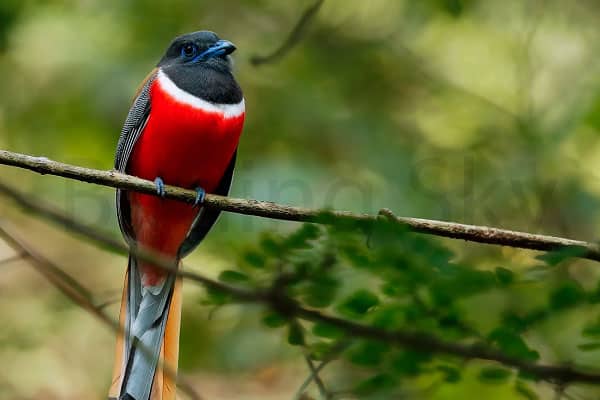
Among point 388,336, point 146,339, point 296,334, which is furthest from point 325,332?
point 146,339

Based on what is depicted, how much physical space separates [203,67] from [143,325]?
57.8 inches

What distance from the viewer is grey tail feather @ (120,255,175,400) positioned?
378 cm

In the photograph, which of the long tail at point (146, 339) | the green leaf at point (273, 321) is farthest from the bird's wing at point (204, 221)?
the green leaf at point (273, 321)

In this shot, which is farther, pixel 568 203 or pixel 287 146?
pixel 287 146

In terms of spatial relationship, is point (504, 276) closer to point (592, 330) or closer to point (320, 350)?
point (592, 330)

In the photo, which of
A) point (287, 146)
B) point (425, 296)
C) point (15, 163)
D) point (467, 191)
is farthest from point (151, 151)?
point (425, 296)

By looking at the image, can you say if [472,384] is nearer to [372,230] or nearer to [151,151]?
[151,151]

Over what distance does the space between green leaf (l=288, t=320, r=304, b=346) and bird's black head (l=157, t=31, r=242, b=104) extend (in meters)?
2.60

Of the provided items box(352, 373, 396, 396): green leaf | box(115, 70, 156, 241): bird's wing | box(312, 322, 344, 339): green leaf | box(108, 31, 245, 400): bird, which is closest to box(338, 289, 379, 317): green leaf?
box(312, 322, 344, 339): green leaf

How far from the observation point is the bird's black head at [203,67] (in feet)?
15.2

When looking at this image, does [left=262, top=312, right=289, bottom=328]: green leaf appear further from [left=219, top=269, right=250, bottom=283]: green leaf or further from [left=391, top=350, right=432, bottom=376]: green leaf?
[left=391, top=350, right=432, bottom=376]: green leaf

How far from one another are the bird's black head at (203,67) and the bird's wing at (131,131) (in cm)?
18

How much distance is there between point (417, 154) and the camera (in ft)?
20.9

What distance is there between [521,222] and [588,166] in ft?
2.45
